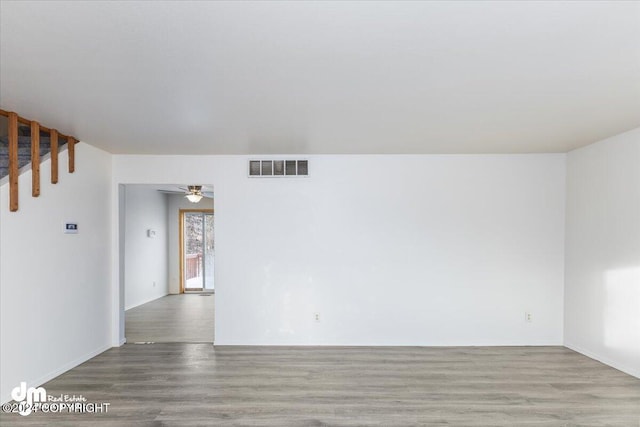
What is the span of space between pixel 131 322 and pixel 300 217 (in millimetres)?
3482

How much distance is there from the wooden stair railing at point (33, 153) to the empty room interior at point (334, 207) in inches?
0.9

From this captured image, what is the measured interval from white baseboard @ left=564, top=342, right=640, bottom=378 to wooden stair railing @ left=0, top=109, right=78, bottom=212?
5943 mm

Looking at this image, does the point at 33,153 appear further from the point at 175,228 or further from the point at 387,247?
the point at 175,228

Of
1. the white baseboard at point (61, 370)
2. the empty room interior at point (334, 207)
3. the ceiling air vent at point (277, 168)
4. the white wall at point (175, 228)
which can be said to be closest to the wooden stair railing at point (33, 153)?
the empty room interior at point (334, 207)

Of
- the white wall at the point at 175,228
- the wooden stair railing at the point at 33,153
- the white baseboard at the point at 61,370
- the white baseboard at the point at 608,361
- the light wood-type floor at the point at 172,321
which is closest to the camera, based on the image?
the wooden stair railing at the point at 33,153

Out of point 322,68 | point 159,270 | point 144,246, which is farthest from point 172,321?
point 322,68

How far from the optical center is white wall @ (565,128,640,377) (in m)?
3.49

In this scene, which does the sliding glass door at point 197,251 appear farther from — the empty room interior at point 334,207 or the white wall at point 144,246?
the empty room interior at point 334,207

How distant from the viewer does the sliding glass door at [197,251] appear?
882 centimetres

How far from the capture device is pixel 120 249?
446cm

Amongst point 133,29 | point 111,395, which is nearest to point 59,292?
point 111,395

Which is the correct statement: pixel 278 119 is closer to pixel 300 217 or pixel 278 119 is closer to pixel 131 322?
pixel 300 217

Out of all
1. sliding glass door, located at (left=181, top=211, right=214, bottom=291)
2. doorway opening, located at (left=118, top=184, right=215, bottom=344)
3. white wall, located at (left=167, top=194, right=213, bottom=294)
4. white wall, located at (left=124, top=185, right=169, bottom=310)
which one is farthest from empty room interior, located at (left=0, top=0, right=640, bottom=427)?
sliding glass door, located at (left=181, top=211, right=214, bottom=291)

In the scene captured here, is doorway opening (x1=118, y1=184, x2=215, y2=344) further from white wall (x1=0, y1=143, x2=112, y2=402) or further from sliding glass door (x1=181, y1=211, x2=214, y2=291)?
white wall (x1=0, y1=143, x2=112, y2=402)
